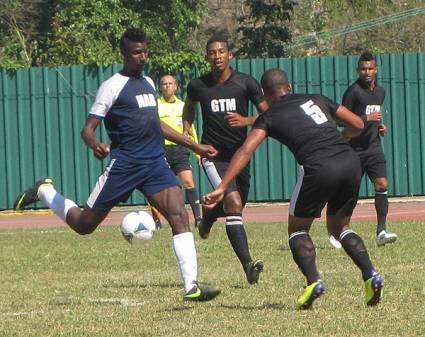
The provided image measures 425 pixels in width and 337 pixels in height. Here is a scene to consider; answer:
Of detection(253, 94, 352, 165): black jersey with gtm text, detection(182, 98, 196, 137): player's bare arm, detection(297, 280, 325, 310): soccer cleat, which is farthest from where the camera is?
detection(182, 98, 196, 137): player's bare arm

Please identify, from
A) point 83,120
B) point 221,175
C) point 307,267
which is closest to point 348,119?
point 307,267

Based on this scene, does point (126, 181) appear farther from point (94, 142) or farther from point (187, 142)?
point (187, 142)

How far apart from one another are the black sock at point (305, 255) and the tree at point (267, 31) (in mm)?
16836

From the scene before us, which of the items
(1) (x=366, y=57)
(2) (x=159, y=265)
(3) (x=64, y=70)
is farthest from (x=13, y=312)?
(3) (x=64, y=70)

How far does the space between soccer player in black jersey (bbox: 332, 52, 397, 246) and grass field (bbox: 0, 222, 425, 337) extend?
618mm

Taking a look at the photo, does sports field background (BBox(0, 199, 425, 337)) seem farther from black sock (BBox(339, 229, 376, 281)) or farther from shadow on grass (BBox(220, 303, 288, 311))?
black sock (BBox(339, 229, 376, 281))

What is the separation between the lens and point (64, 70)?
905 inches

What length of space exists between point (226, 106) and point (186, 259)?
7.63ft

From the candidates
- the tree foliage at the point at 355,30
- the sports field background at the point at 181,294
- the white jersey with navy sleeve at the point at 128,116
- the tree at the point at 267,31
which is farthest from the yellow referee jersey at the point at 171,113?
the tree foliage at the point at 355,30

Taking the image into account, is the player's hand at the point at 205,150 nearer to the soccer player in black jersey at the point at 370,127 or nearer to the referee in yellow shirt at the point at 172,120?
the soccer player in black jersey at the point at 370,127

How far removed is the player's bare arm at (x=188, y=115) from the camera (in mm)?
12322

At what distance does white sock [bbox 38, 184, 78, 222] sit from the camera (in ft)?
34.7

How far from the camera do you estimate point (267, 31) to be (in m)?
26.3

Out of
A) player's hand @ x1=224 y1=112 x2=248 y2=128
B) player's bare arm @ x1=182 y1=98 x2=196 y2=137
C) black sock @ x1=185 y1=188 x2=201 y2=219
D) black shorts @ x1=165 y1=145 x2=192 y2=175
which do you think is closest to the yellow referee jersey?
black shorts @ x1=165 y1=145 x2=192 y2=175
